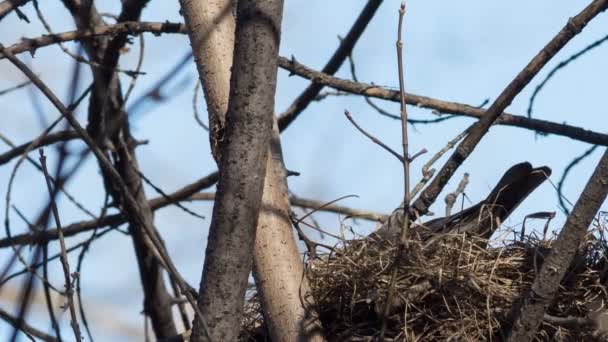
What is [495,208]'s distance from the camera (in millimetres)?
3311

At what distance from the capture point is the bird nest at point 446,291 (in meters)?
2.79

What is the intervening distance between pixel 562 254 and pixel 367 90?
1.45 metres

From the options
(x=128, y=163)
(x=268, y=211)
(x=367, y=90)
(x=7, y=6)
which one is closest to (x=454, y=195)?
(x=367, y=90)

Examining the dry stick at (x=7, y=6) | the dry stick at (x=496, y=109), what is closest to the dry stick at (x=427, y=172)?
the dry stick at (x=496, y=109)

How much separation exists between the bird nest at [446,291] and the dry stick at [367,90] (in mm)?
658

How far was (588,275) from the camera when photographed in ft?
9.37

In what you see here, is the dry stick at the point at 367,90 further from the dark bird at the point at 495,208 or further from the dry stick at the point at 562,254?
the dry stick at the point at 562,254

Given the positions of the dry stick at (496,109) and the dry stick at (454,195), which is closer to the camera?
the dry stick at (496,109)

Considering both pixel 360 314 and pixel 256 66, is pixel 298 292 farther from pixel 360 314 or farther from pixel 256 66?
pixel 256 66

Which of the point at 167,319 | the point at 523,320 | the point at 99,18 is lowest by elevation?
the point at 523,320

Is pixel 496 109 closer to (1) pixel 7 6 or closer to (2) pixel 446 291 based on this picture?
(2) pixel 446 291

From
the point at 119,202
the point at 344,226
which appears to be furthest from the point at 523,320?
the point at 119,202

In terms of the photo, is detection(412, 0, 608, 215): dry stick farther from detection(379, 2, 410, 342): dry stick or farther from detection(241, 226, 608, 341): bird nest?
detection(379, 2, 410, 342): dry stick

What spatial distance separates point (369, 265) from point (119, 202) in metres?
2.40
